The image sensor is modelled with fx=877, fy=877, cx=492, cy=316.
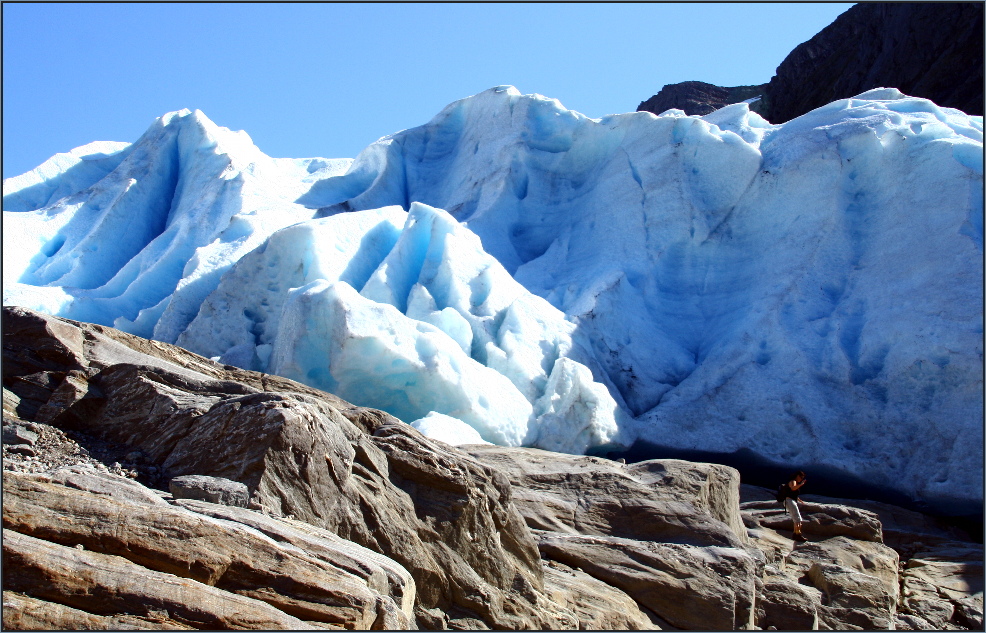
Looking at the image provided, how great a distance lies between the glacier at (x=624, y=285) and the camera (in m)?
9.80

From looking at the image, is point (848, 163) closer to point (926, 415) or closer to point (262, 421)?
point (926, 415)

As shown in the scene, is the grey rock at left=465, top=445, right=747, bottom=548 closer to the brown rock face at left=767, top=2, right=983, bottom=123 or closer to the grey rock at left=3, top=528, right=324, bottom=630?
the grey rock at left=3, top=528, right=324, bottom=630

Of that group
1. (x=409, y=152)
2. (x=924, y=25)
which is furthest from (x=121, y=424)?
(x=924, y=25)

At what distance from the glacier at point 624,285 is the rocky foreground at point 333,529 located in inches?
90.3

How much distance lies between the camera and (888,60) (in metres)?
21.3

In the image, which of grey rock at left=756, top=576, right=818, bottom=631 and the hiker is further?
the hiker

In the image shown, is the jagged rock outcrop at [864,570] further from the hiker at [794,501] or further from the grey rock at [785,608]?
the hiker at [794,501]

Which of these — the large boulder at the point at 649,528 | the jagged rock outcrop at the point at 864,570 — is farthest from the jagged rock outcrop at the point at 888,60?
the large boulder at the point at 649,528

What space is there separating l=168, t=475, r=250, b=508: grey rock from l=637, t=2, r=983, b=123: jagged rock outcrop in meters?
19.0

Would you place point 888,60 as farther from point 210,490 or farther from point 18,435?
point 18,435

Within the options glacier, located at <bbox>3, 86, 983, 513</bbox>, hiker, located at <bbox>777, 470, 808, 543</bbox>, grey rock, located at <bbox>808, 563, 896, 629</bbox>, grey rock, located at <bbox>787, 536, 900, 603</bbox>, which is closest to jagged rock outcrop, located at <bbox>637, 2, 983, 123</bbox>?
glacier, located at <bbox>3, 86, 983, 513</bbox>

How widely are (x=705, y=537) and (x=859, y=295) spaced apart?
19.5ft

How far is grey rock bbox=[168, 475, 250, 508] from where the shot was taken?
3.74 metres

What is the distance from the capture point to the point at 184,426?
14.1ft
